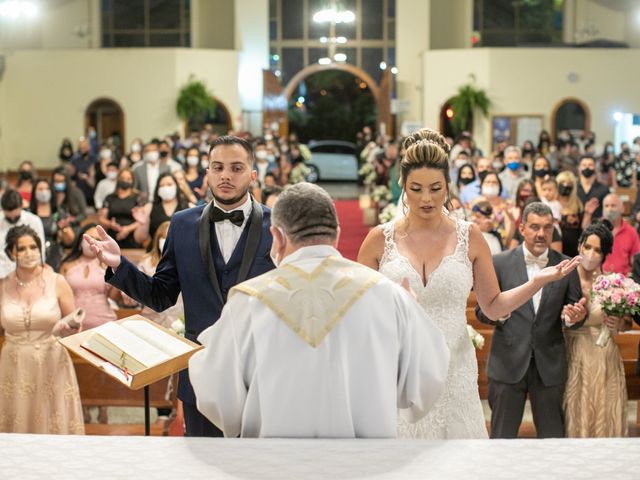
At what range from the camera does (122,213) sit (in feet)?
41.0

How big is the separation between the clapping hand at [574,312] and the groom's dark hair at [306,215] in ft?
10.0

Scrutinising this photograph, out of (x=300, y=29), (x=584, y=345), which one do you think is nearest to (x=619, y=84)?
(x=300, y=29)

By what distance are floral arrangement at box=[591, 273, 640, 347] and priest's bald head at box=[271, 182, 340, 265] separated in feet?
10.8

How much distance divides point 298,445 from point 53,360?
13.1 feet

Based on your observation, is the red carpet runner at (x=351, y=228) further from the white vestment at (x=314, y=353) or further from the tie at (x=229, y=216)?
the white vestment at (x=314, y=353)

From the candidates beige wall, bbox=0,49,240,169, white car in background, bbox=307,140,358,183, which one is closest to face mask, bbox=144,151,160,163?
beige wall, bbox=0,49,240,169

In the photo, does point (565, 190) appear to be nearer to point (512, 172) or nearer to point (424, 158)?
point (512, 172)

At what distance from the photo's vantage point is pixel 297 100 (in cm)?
3647

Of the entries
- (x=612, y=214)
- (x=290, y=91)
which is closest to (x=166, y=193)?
(x=612, y=214)

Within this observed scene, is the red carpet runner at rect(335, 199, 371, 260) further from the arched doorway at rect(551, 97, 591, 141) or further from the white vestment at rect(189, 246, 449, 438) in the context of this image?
the white vestment at rect(189, 246, 449, 438)

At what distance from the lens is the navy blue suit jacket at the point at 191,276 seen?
463cm

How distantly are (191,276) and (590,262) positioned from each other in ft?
10.1

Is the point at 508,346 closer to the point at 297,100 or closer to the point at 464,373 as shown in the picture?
the point at 464,373

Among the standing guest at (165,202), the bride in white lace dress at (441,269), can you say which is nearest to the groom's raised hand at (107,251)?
the bride in white lace dress at (441,269)
